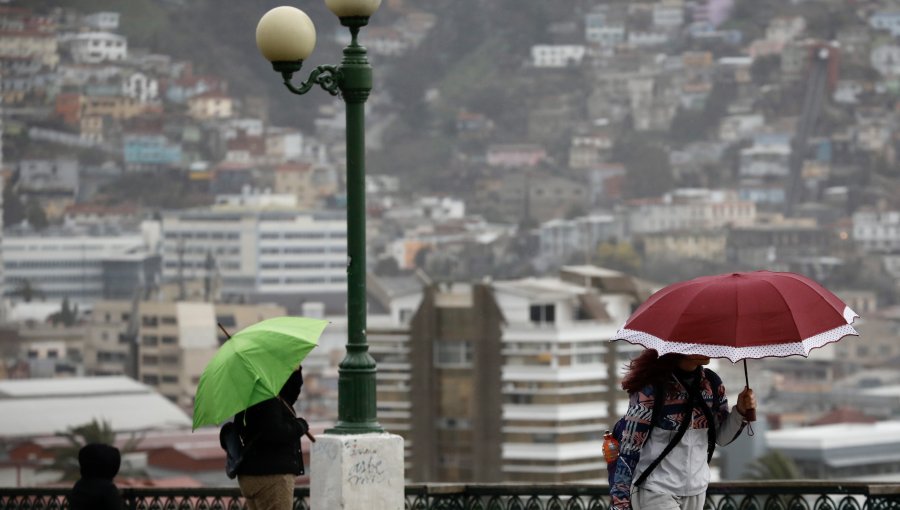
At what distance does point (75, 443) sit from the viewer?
347 feet

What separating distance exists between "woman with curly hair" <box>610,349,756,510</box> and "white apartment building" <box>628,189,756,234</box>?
177 m

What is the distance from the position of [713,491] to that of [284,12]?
10.1ft

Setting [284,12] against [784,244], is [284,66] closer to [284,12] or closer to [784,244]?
[284,12]

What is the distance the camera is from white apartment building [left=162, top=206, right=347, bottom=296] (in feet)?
575

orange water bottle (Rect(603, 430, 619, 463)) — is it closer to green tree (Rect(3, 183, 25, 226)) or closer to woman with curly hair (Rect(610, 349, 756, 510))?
woman with curly hair (Rect(610, 349, 756, 510))

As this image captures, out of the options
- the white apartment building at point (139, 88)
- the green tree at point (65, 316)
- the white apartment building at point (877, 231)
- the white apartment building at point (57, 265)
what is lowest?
the green tree at point (65, 316)

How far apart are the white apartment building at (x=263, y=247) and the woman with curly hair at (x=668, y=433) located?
6593 inches

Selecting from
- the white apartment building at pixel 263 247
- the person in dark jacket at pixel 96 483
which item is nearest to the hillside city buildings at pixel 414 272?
the white apartment building at pixel 263 247

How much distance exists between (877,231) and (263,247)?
182 ft

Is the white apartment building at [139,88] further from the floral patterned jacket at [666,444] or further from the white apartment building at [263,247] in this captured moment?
the floral patterned jacket at [666,444]

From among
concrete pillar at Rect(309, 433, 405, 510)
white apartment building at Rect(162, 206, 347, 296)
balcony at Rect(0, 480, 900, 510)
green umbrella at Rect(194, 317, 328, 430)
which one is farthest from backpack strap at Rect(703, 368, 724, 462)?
white apartment building at Rect(162, 206, 347, 296)

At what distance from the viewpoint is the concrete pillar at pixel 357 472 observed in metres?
8.64

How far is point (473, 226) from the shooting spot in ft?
615

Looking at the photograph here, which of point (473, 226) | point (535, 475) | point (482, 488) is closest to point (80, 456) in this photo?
point (482, 488)
